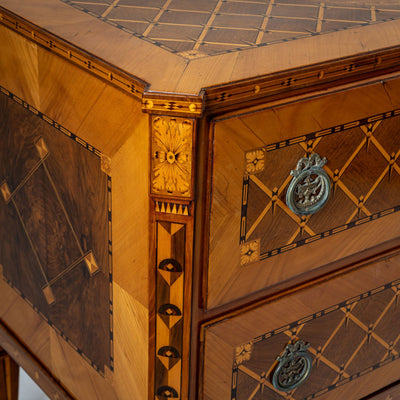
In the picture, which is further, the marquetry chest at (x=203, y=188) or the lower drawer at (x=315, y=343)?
the lower drawer at (x=315, y=343)

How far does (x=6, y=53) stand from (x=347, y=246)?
1.64 feet

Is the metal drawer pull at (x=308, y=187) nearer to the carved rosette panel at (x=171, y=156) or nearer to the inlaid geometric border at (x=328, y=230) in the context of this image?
the inlaid geometric border at (x=328, y=230)

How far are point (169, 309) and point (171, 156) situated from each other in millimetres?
192

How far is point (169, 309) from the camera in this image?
2.68 feet

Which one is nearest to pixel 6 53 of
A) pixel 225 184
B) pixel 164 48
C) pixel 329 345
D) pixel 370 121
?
pixel 164 48

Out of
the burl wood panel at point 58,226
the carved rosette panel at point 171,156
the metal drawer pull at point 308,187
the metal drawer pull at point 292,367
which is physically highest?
the burl wood panel at point 58,226

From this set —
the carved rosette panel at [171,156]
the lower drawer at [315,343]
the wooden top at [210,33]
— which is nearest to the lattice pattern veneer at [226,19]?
the wooden top at [210,33]

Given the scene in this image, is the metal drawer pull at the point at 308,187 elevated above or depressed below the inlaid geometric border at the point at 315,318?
above

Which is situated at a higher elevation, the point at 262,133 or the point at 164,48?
the point at 164,48

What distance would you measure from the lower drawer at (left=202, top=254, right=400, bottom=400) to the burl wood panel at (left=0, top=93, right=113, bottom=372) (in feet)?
0.51

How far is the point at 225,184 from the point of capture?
2.52 feet

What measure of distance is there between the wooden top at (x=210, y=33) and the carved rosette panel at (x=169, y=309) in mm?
166

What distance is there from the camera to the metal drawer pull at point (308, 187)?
824mm

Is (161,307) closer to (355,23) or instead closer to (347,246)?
(347,246)
